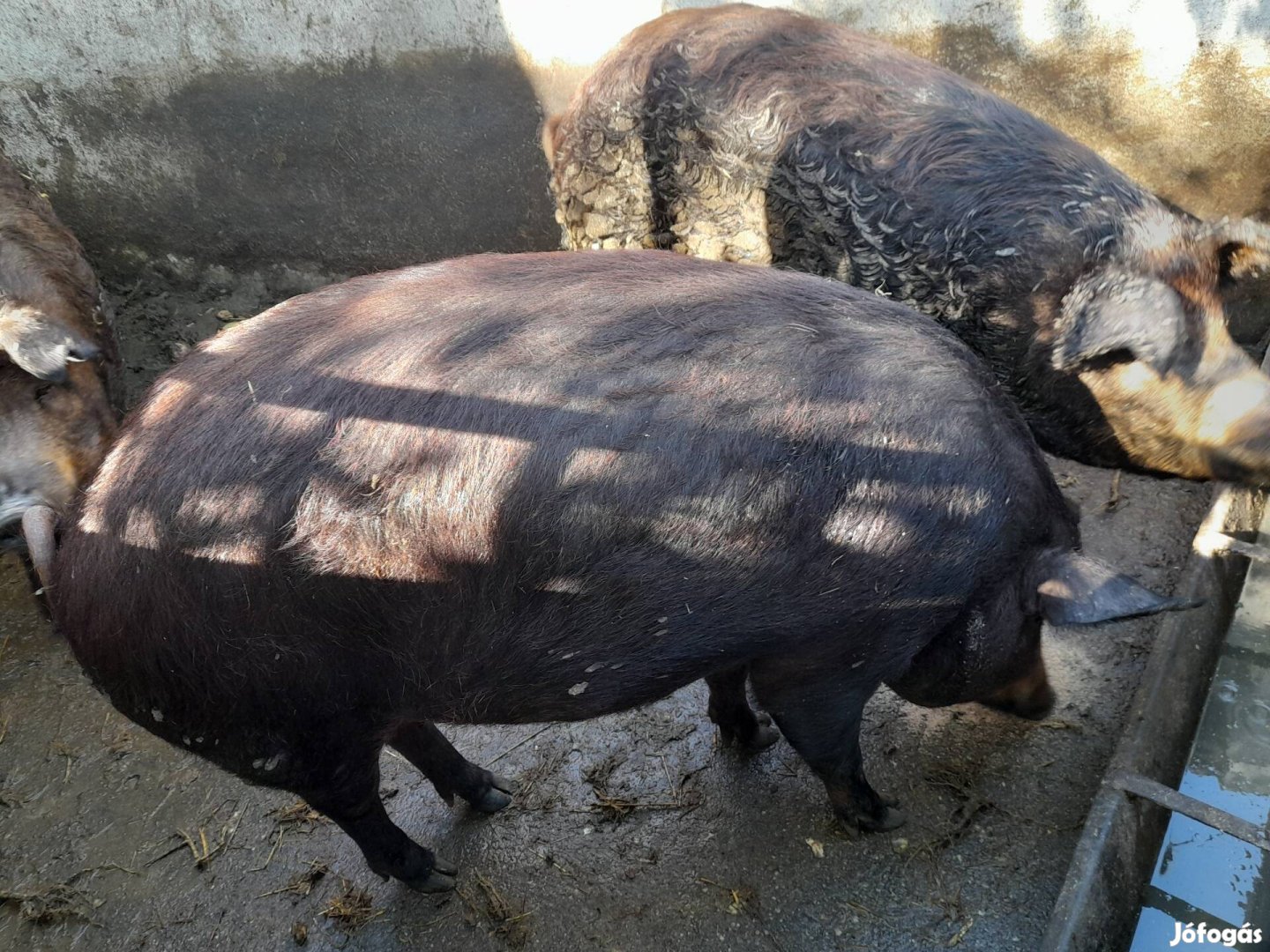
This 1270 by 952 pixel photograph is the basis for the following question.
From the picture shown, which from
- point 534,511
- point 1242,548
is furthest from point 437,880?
point 1242,548

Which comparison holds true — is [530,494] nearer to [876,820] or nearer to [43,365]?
[876,820]

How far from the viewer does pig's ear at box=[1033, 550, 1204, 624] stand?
188cm

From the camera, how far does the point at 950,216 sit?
119 inches

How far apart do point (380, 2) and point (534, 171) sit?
102 cm

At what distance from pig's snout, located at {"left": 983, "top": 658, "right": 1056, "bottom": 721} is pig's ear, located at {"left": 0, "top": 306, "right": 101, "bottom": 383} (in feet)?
9.70

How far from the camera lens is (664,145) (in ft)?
11.3

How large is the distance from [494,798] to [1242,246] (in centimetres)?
290

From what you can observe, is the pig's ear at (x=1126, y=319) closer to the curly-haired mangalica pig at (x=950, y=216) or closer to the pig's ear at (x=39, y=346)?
the curly-haired mangalica pig at (x=950, y=216)

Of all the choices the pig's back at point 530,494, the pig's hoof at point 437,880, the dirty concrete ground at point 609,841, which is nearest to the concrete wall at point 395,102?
the dirty concrete ground at point 609,841

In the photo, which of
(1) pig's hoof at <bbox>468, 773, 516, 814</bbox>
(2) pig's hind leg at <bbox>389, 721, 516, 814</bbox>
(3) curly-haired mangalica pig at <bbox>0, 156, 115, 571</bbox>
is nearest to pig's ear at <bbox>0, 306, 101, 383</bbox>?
(3) curly-haired mangalica pig at <bbox>0, 156, 115, 571</bbox>

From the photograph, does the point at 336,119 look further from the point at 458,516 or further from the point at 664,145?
the point at 458,516

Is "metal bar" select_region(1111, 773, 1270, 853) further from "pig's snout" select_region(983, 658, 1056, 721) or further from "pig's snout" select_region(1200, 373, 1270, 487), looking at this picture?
"pig's snout" select_region(1200, 373, 1270, 487)

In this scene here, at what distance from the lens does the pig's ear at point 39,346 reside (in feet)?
8.91

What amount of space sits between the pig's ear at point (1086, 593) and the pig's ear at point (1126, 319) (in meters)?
0.98
